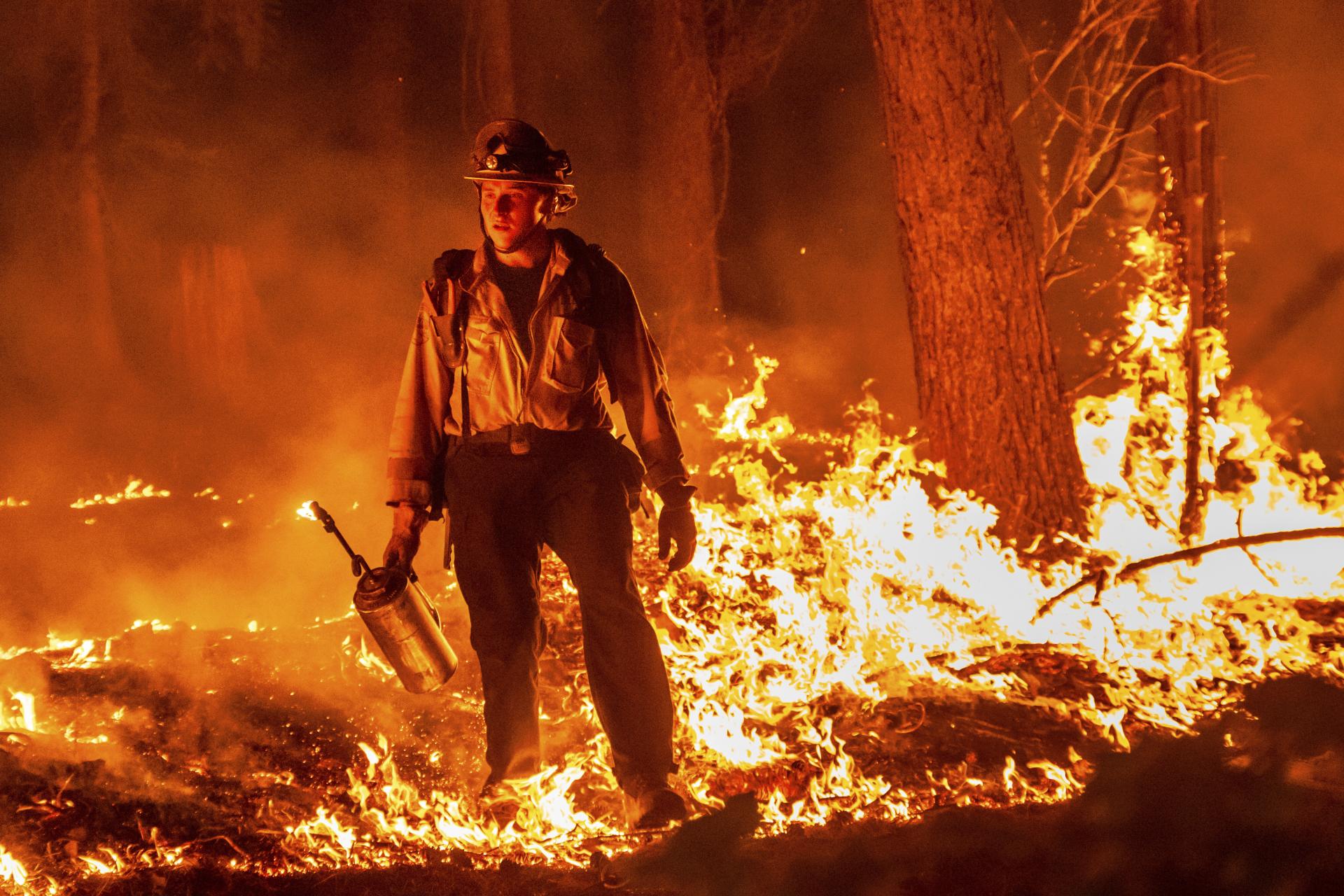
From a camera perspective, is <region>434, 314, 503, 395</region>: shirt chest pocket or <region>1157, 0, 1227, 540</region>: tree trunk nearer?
<region>434, 314, 503, 395</region>: shirt chest pocket

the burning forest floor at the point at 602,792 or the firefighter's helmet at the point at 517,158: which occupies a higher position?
the firefighter's helmet at the point at 517,158

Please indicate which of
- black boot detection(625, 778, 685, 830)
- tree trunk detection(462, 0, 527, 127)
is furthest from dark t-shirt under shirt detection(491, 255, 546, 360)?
tree trunk detection(462, 0, 527, 127)

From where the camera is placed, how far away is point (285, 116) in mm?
13406

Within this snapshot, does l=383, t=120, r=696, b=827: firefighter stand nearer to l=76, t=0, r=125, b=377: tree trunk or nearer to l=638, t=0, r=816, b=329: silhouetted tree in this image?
l=638, t=0, r=816, b=329: silhouetted tree

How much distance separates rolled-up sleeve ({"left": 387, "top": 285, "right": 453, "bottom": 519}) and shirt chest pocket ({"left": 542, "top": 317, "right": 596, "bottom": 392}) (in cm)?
40

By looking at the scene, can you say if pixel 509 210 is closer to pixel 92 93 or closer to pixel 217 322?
pixel 92 93

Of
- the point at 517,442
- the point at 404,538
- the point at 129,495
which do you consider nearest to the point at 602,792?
the point at 404,538

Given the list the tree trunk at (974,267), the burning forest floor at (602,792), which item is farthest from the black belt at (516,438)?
the tree trunk at (974,267)

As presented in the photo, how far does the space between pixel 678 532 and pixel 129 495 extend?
28.0ft

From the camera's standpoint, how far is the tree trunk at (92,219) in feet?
36.4

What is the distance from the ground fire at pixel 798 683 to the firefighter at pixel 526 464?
41 cm

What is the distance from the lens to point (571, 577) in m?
3.68

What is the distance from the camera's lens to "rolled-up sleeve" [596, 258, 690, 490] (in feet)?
12.8

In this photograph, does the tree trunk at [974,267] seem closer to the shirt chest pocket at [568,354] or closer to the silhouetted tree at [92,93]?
the shirt chest pocket at [568,354]
